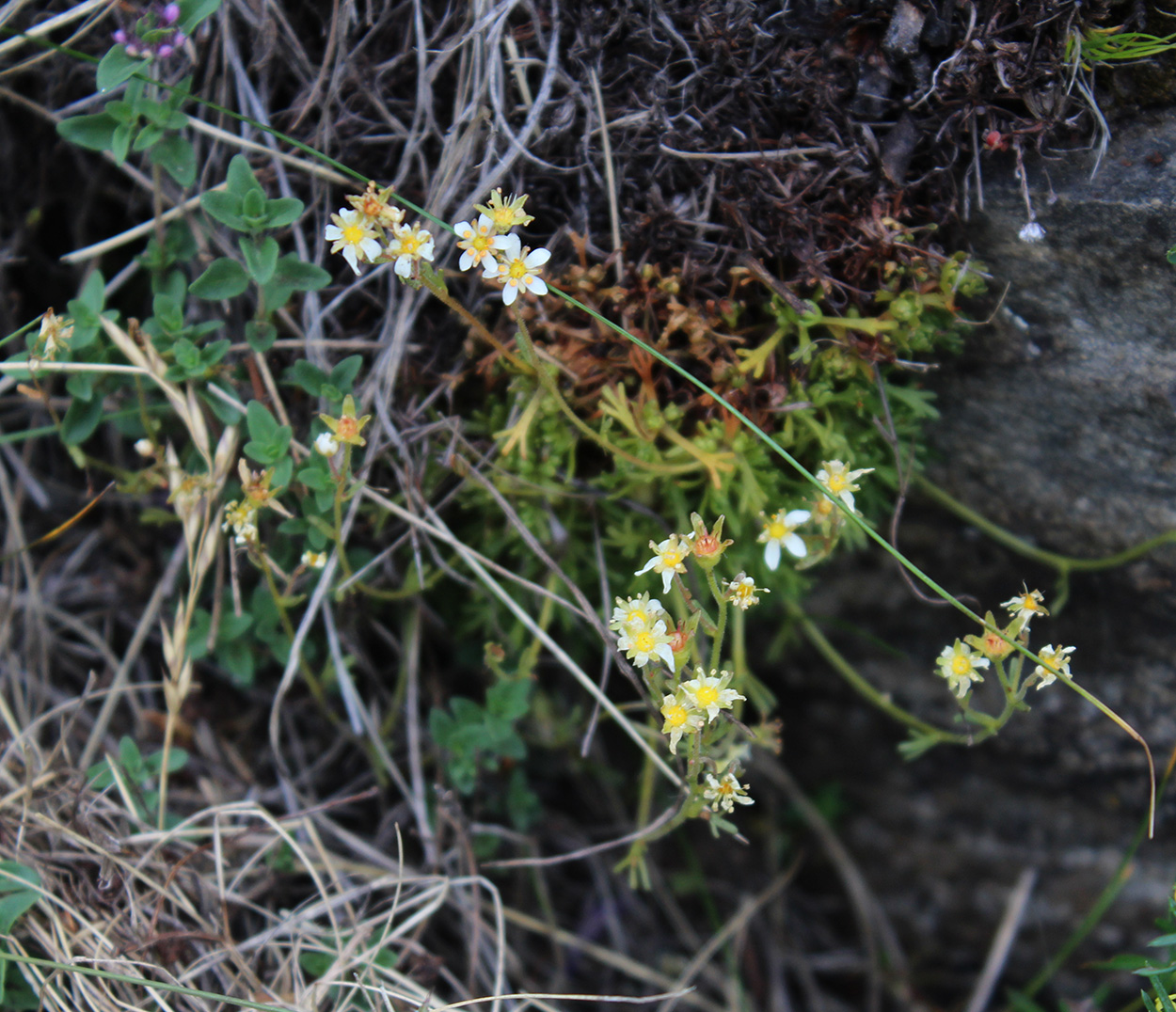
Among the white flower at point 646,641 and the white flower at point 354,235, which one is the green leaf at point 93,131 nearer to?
the white flower at point 354,235

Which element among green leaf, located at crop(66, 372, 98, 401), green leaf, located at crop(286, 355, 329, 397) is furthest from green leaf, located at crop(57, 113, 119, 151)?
green leaf, located at crop(286, 355, 329, 397)

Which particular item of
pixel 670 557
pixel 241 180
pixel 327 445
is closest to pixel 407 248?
pixel 327 445

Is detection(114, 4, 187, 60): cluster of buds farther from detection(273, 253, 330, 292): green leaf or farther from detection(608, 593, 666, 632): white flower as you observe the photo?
detection(608, 593, 666, 632): white flower

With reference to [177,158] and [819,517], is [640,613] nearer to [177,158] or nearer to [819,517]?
[819,517]

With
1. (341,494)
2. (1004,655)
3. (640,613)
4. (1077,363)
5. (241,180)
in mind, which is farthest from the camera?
(1077,363)

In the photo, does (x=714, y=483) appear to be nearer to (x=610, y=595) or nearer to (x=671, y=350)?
(x=671, y=350)

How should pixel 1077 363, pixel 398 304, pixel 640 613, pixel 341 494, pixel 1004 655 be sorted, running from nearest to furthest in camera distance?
pixel 640 613 < pixel 1004 655 < pixel 341 494 < pixel 1077 363 < pixel 398 304

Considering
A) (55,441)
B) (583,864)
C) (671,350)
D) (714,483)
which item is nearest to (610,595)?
(714,483)
